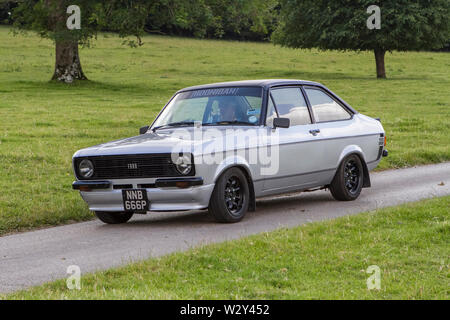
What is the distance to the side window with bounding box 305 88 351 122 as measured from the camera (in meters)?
10.9

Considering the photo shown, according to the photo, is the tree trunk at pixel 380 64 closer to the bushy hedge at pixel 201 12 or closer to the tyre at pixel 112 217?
the bushy hedge at pixel 201 12

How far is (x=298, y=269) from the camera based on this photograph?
6430 millimetres

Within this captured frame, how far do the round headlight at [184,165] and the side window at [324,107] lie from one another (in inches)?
103

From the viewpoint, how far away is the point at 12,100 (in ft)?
94.9

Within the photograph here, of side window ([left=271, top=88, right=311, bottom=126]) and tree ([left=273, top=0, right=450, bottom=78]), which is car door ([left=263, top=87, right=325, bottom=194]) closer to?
side window ([left=271, top=88, right=311, bottom=126])

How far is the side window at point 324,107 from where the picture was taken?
1095cm

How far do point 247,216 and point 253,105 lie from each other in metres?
1.39

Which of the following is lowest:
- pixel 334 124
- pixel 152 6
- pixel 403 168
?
pixel 403 168

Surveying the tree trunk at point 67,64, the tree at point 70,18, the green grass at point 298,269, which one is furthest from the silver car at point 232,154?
the tree trunk at point 67,64

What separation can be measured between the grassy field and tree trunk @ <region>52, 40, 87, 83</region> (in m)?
0.84

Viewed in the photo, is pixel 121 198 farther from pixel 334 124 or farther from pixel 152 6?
pixel 152 6
